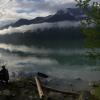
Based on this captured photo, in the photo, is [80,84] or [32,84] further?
[80,84]

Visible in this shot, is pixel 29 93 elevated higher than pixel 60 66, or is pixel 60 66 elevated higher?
pixel 29 93

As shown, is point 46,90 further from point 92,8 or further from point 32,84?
point 92,8

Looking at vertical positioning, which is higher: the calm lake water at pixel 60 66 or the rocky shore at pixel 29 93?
the rocky shore at pixel 29 93

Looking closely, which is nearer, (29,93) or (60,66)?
(29,93)

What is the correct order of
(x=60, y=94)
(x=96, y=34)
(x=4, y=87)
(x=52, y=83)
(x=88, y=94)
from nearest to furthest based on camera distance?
(x=96, y=34)
(x=88, y=94)
(x=60, y=94)
(x=4, y=87)
(x=52, y=83)

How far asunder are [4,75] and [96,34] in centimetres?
1128

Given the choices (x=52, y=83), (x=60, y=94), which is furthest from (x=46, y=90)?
(x=52, y=83)

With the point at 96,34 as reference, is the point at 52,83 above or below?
below

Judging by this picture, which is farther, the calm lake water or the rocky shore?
the calm lake water

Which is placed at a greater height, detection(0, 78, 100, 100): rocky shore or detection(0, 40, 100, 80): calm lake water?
detection(0, 78, 100, 100): rocky shore

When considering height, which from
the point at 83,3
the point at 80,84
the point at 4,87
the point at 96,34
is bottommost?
the point at 80,84

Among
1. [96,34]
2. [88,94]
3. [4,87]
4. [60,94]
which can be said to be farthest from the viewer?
[4,87]

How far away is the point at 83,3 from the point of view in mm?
27047

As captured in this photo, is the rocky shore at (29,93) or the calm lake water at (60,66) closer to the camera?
the rocky shore at (29,93)
